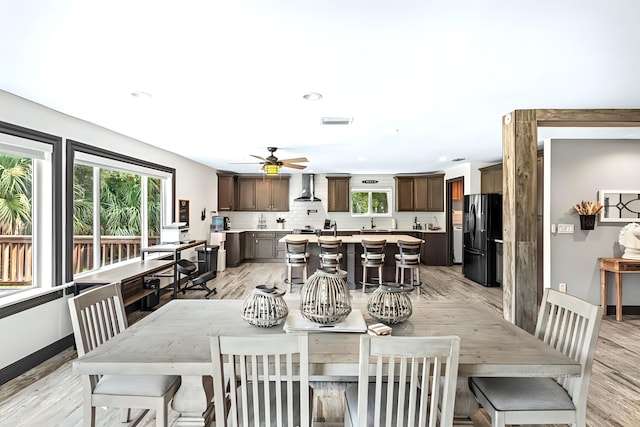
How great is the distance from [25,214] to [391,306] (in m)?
3.51

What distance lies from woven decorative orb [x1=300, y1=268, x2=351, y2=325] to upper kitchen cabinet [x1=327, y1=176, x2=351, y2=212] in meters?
7.53

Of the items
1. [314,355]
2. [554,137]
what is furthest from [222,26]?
[554,137]

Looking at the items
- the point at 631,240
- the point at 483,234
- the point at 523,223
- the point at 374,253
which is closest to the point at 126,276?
the point at 374,253

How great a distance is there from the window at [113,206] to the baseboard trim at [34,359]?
77cm

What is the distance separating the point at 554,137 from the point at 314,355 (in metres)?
4.71

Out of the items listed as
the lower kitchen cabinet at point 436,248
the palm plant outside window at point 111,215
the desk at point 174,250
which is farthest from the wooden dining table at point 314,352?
the lower kitchen cabinet at point 436,248

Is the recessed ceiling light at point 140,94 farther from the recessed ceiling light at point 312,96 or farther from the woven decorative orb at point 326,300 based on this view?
the woven decorative orb at point 326,300

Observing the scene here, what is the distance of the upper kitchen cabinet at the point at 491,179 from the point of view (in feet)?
21.5

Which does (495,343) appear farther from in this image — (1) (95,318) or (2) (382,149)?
(2) (382,149)

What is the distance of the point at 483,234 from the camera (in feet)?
21.5


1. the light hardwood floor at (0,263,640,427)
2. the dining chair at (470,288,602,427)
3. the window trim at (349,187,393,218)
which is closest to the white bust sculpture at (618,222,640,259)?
the light hardwood floor at (0,263,640,427)

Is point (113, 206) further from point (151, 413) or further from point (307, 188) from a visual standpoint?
point (307, 188)

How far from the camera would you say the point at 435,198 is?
905cm

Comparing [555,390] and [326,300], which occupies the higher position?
[326,300]
